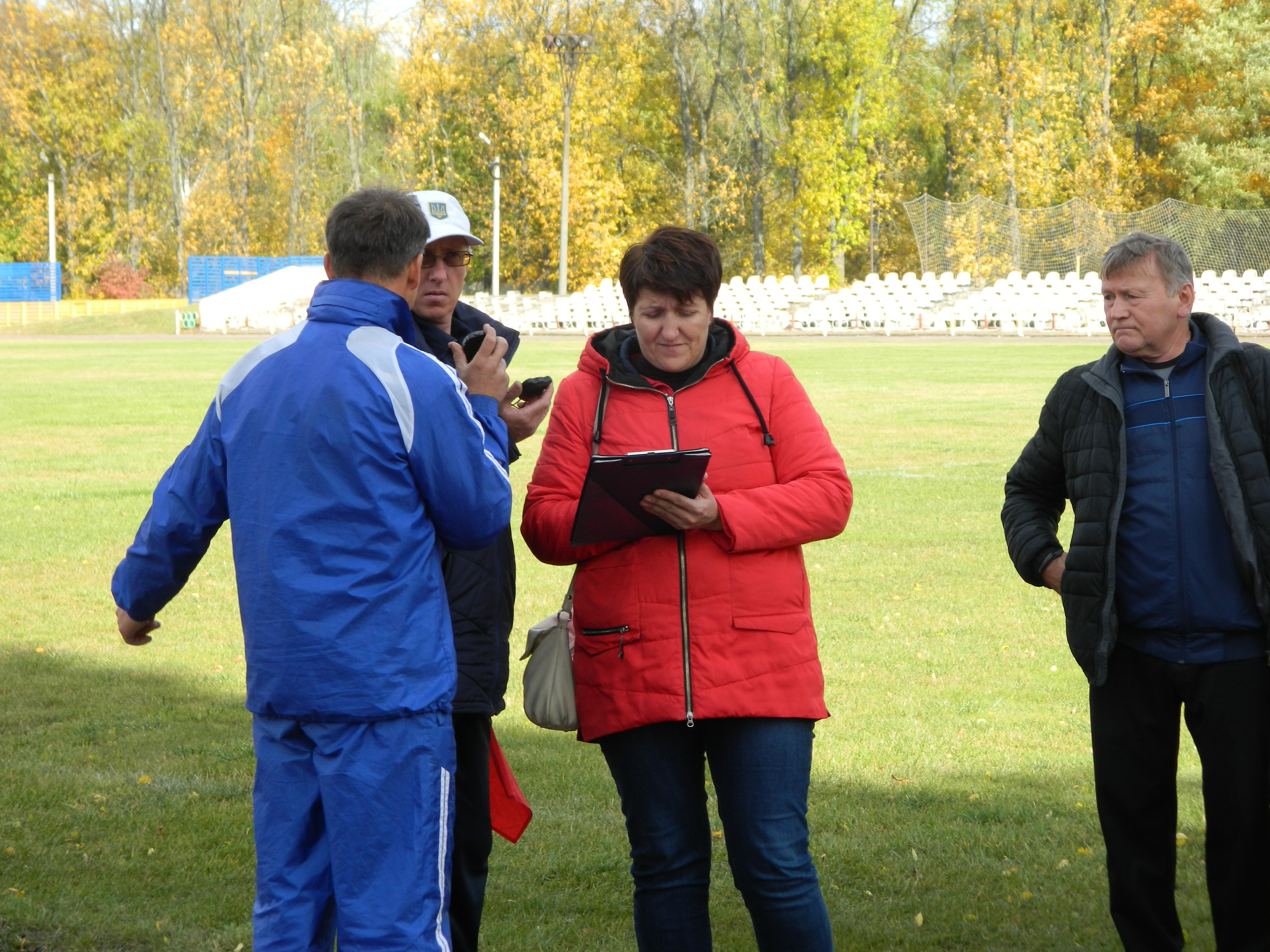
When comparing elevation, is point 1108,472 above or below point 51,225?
below

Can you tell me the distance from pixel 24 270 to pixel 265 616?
2765 inches

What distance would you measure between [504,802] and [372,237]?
66.3 inches

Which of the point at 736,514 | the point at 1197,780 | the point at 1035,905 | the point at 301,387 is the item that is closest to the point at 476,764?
the point at 736,514

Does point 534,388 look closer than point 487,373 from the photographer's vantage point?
No

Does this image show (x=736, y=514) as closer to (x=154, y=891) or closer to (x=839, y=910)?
(x=839, y=910)

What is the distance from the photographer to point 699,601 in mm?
3258

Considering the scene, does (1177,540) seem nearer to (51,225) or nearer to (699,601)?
(699,601)

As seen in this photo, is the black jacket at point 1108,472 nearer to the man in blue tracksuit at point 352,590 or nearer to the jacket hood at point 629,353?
the jacket hood at point 629,353

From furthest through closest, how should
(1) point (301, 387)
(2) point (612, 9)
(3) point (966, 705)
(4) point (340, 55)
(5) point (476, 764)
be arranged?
1. (4) point (340, 55)
2. (2) point (612, 9)
3. (3) point (966, 705)
4. (5) point (476, 764)
5. (1) point (301, 387)

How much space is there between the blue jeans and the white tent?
1997 inches

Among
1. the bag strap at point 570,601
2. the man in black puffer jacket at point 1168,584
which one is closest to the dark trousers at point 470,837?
the bag strap at point 570,601

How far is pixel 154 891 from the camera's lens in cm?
443

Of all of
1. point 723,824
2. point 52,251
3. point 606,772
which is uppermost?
point 52,251

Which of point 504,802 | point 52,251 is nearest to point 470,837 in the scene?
point 504,802
